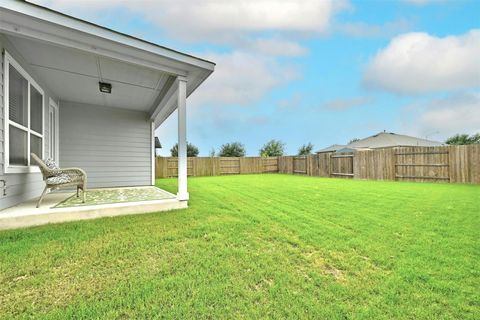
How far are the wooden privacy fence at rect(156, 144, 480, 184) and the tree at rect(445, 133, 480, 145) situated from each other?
23901 millimetres

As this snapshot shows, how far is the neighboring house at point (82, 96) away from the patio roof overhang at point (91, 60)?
1 cm

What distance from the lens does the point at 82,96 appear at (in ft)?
18.8

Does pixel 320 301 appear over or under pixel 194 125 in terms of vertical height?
under

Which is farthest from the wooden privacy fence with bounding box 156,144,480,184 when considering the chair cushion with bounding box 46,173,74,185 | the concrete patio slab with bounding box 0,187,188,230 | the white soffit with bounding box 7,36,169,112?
the concrete patio slab with bounding box 0,187,188,230

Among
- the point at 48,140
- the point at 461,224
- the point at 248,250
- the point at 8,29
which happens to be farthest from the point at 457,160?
the point at 48,140

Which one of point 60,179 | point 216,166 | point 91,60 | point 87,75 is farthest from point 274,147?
point 60,179

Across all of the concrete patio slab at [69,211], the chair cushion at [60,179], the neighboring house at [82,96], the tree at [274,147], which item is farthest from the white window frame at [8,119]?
the tree at [274,147]

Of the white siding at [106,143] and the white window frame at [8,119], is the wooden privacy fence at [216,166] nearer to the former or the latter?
the white siding at [106,143]

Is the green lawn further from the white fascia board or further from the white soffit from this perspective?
the white soffit

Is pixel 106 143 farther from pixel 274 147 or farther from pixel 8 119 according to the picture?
pixel 274 147

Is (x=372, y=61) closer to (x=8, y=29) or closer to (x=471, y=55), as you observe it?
(x=471, y=55)

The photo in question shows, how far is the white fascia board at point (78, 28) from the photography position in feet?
8.37

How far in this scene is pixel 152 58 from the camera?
3.62m

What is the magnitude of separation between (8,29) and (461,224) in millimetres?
6555
